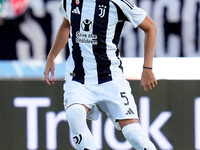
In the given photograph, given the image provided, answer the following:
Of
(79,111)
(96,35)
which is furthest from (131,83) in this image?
(79,111)

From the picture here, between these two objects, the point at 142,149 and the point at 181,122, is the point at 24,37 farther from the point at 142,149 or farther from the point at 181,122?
the point at 142,149

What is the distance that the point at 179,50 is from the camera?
5.77 meters

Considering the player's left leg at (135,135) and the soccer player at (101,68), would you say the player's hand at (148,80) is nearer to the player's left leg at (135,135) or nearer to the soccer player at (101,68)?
the soccer player at (101,68)

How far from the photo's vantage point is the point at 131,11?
3.86m

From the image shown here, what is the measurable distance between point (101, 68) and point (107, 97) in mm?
233

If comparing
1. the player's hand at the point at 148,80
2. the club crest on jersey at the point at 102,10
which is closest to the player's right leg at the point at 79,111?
the player's hand at the point at 148,80

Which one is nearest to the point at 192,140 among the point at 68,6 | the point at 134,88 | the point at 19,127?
the point at 134,88

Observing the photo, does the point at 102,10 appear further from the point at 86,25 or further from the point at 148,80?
the point at 148,80

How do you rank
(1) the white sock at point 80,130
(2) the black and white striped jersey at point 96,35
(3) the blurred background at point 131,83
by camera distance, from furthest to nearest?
(3) the blurred background at point 131,83
(2) the black and white striped jersey at point 96,35
(1) the white sock at point 80,130

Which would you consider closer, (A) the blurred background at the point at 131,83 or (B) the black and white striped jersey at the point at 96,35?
(B) the black and white striped jersey at the point at 96,35

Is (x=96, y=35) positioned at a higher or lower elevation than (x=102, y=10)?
lower

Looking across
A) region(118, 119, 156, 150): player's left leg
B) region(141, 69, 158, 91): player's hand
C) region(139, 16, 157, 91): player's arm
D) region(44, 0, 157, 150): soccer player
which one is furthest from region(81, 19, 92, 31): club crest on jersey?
region(118, 119, 156, 150): player's left leg

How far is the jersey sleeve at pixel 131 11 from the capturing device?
3.85m

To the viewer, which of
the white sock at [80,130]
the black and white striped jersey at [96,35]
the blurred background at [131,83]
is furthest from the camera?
A: the blurred background at [131,83]
